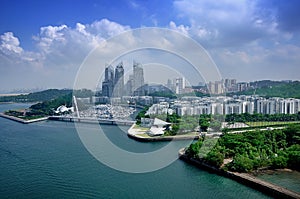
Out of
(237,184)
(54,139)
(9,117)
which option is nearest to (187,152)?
(237,184)

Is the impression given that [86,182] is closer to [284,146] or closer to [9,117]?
[284,146]

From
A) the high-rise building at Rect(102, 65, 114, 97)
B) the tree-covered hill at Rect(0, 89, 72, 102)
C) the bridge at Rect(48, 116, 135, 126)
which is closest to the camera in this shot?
the bridge at Rect(48, 116, 135, 126)

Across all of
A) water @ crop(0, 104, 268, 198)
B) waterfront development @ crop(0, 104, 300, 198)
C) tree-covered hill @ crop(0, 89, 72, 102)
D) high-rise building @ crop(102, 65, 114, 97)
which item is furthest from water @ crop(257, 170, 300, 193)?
tree-covered hill @ crop(0, 89, 72, 102)

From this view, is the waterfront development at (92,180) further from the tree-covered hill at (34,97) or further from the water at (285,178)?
the tree-covered hill at (34,97)

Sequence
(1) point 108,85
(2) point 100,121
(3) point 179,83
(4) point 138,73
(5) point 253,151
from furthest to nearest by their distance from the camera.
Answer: (1) point 108,85 → (2) point 100,121 → (4) point 138,73 → (3) point 179,83 → (5) point 253,151

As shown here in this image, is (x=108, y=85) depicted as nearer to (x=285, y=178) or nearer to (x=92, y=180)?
(x=92, y=180)

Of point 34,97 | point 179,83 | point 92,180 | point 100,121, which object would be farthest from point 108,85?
point 34,97

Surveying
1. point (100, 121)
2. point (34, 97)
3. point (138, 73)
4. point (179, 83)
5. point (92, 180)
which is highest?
point (138, 73)

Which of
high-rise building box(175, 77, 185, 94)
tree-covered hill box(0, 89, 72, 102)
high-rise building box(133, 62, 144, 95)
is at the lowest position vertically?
tree-covered hill box(0, 89, 72, 102)

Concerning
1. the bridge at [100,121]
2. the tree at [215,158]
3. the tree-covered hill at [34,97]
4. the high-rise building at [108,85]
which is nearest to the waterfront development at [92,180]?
the tree at [215,158]

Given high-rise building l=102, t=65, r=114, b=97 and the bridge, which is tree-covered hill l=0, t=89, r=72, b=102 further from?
the bridge
